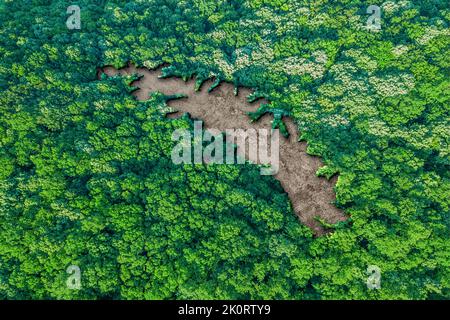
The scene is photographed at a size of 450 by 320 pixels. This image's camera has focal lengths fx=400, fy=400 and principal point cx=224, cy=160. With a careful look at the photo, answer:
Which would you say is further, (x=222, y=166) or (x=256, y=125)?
(x=256, y=125)

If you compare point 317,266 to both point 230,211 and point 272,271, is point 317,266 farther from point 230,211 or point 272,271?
point 230,211

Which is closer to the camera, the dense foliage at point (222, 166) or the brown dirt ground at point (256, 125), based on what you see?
the dense foliage at point (222, 166)

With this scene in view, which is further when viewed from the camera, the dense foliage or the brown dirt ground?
the brown dirt ground
